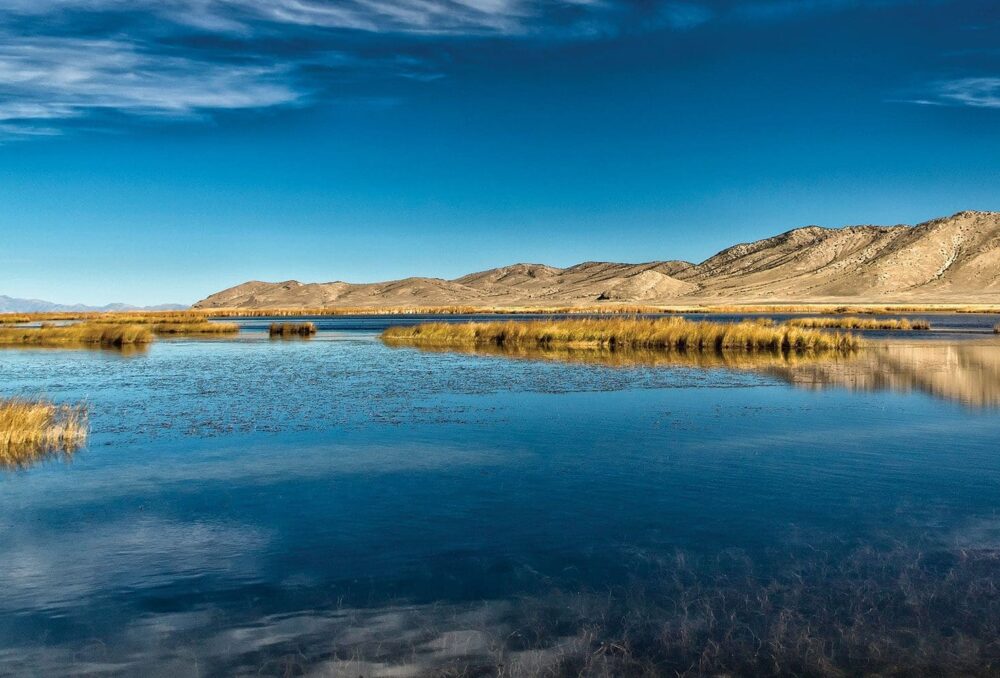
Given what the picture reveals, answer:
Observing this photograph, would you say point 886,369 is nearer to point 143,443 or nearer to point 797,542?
point 797,542

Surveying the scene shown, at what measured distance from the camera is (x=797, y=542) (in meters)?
8.98

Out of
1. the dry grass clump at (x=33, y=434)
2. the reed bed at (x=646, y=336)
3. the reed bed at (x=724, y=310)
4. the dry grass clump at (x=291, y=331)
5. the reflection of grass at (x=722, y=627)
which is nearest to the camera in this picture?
the reflection of grass at (x=722, y=627)

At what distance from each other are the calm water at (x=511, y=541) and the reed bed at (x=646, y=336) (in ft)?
64.6

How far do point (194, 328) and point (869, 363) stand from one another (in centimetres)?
5317

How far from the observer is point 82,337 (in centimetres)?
5003

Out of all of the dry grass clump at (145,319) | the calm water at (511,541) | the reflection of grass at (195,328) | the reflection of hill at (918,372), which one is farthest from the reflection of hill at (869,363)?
the dry grass clump at (145,319)

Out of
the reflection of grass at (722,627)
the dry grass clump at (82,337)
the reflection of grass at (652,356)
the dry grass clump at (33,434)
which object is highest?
the dry grass clump at (82,337)

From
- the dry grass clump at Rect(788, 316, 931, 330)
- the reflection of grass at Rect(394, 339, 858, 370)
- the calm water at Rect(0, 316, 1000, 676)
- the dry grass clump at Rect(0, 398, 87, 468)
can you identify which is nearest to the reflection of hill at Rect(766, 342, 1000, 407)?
the reflection of grass at Rect(394, 339, 858, 370)

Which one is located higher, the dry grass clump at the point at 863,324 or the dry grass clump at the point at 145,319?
the dry grass clump at the point at 145,319

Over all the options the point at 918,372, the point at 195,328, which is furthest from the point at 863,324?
the point at 195,328

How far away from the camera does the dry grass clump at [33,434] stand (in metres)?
14.6

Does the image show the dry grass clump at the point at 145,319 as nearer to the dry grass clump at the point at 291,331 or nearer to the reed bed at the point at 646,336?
the dry grass clump at the point at 291,331

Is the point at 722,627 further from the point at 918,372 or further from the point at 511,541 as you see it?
the point at 918,372

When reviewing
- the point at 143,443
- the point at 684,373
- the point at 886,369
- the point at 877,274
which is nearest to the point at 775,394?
the point at 684,373
